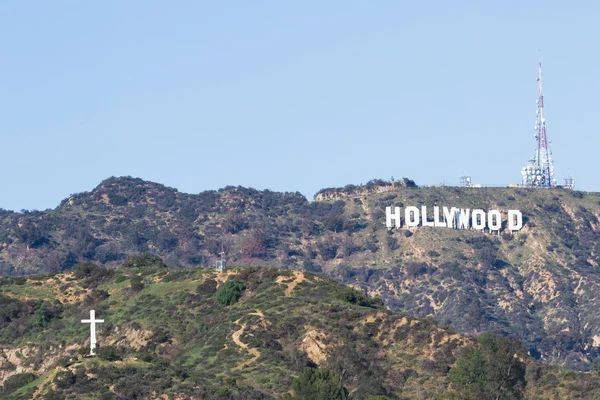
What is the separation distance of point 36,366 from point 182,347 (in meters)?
13.8

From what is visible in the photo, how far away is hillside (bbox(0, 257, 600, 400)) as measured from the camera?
418ft

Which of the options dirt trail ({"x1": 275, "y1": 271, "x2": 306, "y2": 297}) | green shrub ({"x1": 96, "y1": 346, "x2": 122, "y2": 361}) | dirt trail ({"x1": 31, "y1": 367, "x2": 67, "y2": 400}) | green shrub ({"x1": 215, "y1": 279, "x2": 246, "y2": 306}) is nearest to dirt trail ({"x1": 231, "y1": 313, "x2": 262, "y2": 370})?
green shrub ({"x1": 215, "y1": 279, "x2": 246, "y2": 306})

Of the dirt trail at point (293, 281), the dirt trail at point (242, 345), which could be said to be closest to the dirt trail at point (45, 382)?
the dirt trail at point (242, 345)

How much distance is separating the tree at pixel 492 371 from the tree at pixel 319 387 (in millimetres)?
11167

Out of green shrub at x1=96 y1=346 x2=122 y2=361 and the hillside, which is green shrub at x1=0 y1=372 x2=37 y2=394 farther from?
green shrub at x1=96 y1=346 x2=122 y2=361

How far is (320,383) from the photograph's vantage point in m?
122

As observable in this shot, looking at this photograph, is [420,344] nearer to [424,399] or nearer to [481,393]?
[424,399]

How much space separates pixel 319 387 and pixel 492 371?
1785cm

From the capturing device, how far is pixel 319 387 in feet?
399

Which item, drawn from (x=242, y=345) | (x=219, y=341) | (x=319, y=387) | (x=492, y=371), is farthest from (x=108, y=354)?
(x=492, y=371)

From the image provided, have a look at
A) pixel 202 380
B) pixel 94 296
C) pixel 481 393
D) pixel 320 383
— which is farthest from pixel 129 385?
pixel 94 296

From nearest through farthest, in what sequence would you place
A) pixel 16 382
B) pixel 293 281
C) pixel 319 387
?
1. pixel 319 387
2. pixel 16 382
3. pixel 293 281

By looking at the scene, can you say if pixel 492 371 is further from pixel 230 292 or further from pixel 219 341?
pixel 230 292

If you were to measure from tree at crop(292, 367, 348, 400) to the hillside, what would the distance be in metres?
1.15
